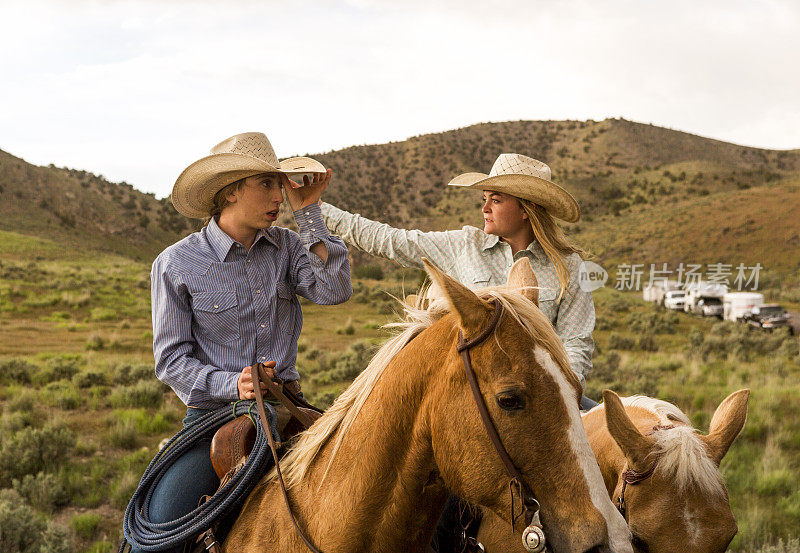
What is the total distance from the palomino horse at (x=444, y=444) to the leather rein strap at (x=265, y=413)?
0.03m

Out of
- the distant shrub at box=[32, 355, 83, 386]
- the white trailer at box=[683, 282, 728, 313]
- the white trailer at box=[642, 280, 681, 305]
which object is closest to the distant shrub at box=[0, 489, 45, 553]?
the distant shrub at box=[32, 355, 83, 386]

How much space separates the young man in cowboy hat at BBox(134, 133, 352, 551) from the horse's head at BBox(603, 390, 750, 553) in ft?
5.42

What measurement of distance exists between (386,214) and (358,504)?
194 feet

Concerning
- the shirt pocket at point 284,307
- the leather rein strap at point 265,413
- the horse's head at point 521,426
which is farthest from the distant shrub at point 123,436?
the horse's head at point 521,426

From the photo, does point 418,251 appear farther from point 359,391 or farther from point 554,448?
point 554,448

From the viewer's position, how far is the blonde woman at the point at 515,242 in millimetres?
3576

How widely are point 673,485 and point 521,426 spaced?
128cm

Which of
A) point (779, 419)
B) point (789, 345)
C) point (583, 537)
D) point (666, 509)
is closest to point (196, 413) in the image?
point (583, 537)

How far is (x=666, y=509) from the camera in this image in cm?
254

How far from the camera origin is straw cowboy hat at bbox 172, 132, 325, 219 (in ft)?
9.80

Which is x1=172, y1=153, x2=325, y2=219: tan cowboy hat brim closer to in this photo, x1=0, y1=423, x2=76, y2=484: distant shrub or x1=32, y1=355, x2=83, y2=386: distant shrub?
x1=0, y1=423, x2=76, y2=484: distant shrub

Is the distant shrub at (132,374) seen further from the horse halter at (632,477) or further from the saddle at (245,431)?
the horse halter at (632,477)

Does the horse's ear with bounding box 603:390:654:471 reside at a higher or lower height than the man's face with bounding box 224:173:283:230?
lower

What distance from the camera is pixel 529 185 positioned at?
356 cm
